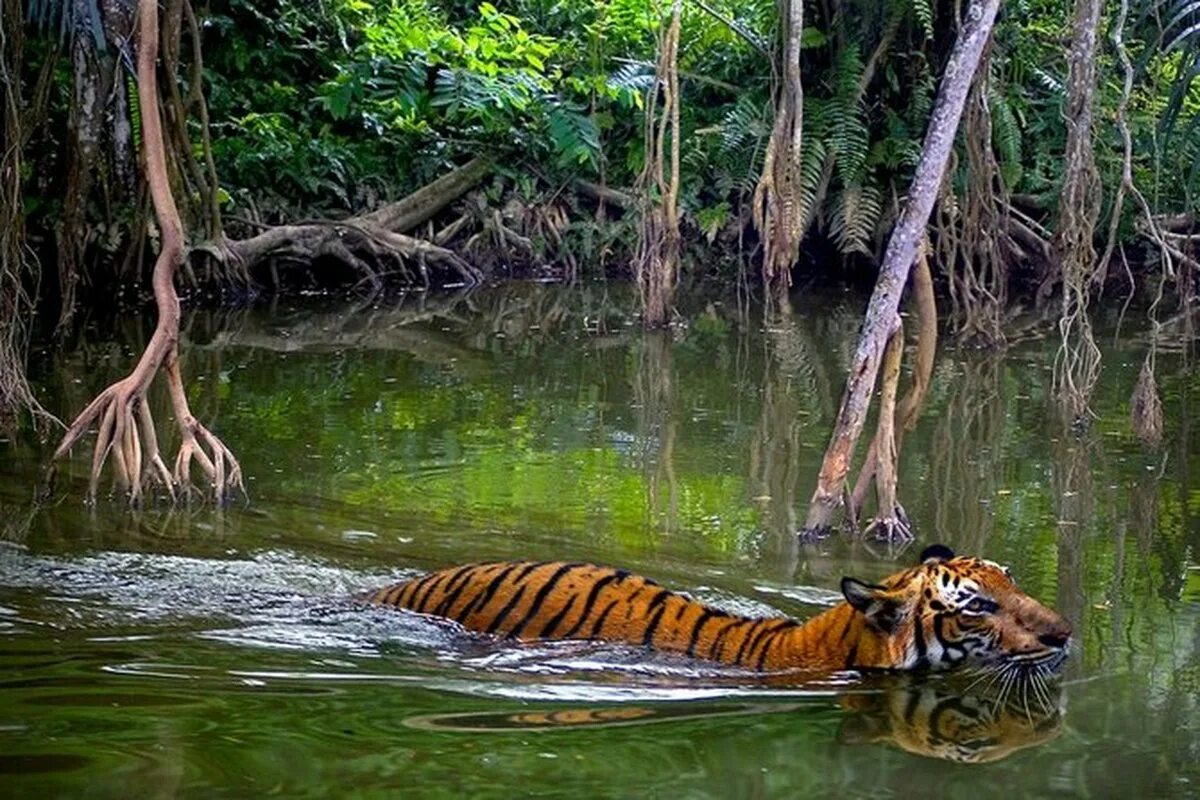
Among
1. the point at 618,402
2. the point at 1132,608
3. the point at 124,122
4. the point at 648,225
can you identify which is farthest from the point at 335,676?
the point at 124,122

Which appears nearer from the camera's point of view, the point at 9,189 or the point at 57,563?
the point at 57,563

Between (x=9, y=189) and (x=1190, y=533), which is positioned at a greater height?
(x=9, y=189)

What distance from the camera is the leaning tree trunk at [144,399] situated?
745 cm

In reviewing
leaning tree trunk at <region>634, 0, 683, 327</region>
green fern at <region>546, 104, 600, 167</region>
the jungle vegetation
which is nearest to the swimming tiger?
the jungle vegetation

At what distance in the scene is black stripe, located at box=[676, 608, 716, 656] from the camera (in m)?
5.25

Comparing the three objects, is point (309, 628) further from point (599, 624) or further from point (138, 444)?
point (138, 444)

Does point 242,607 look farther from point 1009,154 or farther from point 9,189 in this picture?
point 1009,154

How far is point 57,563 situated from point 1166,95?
45.7 ft

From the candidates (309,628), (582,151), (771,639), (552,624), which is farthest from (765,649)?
(582,151)

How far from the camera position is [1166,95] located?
56.9ft

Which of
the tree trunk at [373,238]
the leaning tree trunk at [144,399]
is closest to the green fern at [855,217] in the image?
the tree trunk at [373,238]

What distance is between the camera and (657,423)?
995 centimetres

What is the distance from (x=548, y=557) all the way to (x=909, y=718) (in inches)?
93.4

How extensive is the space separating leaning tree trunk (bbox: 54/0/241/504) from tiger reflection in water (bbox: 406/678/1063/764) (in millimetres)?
3246
